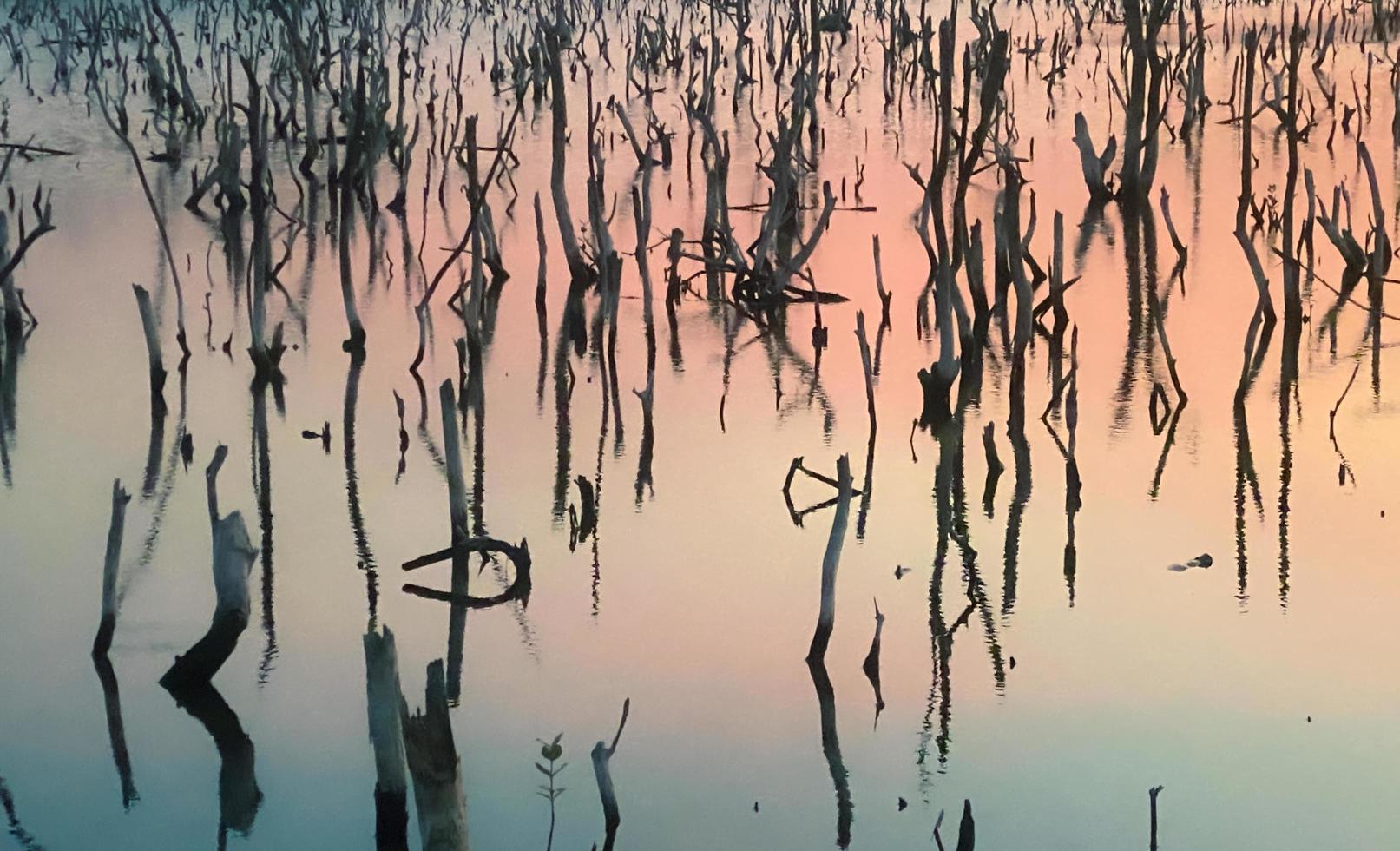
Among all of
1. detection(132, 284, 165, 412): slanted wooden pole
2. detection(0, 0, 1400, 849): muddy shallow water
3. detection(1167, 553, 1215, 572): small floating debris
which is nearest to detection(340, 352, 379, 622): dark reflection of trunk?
detection(0, 0, 1400, 849): muddy shallow water

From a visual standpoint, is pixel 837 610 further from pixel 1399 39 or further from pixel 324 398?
pixel 1399 39

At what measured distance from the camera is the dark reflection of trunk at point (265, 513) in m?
2.61

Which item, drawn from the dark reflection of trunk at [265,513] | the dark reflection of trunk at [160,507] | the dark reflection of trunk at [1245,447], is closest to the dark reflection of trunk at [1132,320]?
the dark reflection of trunk at [1245,447]

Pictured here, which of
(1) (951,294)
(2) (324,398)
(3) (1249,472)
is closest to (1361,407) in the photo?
(3) (1249,472)

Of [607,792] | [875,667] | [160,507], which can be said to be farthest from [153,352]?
[607,792]

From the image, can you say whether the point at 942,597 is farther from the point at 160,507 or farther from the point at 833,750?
the point at 160,507

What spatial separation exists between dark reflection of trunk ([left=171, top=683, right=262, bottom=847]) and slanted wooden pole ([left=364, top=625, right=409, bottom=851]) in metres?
0.19

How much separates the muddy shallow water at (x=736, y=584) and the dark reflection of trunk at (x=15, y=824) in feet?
0.03

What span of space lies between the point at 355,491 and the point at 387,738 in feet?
5.26

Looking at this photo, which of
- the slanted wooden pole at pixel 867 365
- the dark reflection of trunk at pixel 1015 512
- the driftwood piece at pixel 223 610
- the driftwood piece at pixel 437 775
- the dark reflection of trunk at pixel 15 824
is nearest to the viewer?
the driftwood piece at pixel 437 775

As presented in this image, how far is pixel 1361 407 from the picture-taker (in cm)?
386

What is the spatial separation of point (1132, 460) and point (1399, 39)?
1021 centimetres

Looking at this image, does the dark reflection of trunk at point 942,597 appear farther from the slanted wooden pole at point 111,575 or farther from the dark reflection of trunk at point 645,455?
the slanted wooden pole at point 111,575

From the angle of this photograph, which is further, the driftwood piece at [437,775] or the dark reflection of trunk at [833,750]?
the dark reflection of trunk at [833,750]
